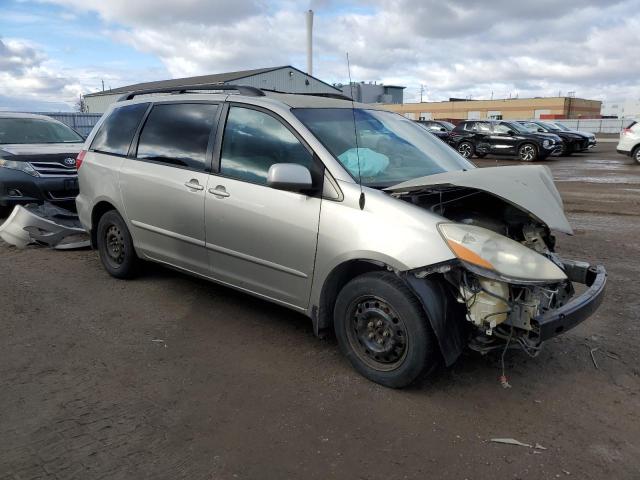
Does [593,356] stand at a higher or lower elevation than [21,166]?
lower

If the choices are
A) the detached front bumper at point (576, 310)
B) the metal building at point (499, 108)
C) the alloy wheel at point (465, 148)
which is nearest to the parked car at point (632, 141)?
the alloy wheel at point (465, 148)

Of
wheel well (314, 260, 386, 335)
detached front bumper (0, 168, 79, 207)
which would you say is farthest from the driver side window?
wheel well (314, 260, 386, 335)

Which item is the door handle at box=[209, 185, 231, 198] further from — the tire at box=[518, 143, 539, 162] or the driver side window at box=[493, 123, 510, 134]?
the driver side window at box=[493, 123, 510, 134]

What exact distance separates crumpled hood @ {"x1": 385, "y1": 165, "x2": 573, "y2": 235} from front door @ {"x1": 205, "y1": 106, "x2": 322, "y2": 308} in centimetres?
68

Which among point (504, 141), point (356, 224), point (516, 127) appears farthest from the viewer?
point (516, 127)

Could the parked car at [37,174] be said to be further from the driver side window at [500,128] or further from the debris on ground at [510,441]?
the driver side window at [500,128]

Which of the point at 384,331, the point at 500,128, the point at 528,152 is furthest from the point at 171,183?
the point at 500,128

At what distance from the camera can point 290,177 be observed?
3.42 metres

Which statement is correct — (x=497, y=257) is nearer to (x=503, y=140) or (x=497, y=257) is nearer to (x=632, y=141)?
(x=632, y=141)

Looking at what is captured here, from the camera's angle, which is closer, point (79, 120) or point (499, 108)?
point (79, 120)

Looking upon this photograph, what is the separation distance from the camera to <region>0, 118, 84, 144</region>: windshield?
28.7 feet

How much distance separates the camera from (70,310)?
4668 millimetres

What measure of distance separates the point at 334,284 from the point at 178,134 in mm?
2110

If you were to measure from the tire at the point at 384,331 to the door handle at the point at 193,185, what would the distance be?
157 cm
